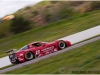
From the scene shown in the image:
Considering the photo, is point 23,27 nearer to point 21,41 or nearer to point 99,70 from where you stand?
point 21,41

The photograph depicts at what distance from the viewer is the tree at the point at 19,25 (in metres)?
28.0

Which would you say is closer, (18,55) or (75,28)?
(18,55)

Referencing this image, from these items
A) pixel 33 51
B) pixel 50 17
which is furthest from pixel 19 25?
pixel 33 51

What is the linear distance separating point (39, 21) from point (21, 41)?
294 inches

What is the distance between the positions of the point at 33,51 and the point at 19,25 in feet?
49.0

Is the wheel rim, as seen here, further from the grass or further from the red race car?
the grass

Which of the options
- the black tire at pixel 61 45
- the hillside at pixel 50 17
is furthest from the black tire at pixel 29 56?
the hillside at pixel 50 17

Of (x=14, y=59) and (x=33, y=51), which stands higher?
(x=33, y=51)

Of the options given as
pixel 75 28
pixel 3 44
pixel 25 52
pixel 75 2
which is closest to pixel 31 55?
pixel 25 52

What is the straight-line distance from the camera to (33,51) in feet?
44.4

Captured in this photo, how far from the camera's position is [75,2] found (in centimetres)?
3350

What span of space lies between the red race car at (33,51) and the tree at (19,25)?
45.9 ft

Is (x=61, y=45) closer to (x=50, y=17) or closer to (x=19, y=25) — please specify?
(x=19, y=25)

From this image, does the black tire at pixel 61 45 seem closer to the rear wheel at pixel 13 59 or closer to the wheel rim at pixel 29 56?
the wheel rim at pixel 29 56
